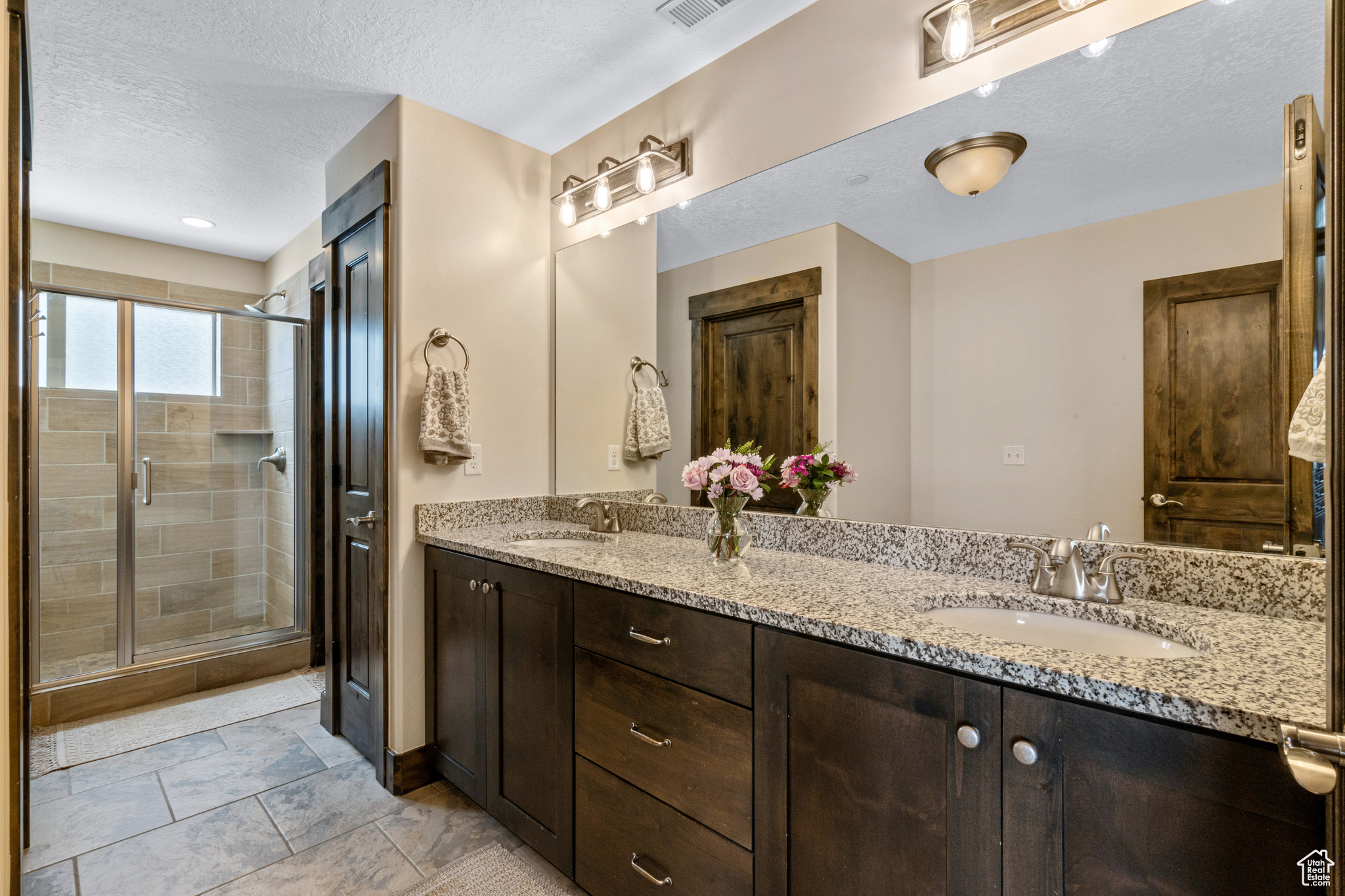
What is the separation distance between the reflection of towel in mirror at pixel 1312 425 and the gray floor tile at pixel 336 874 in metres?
2.14

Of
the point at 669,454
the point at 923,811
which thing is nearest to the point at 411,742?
the point at 669,454

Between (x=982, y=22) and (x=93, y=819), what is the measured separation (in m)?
3.42

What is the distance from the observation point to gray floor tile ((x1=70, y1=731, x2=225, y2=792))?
223 cm

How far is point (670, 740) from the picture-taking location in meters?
1.35

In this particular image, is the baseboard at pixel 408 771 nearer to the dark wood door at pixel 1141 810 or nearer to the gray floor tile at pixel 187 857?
the gray floor tile at pixel 187 857

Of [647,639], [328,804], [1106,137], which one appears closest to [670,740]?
[647,639]

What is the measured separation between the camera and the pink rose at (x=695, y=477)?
5.74ft

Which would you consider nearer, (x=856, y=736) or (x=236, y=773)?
(x=856, y=736)

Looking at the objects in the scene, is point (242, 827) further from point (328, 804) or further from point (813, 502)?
point (813, 502)

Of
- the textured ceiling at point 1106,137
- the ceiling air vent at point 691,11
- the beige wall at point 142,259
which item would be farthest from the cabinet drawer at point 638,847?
the beige wall at point 142,259

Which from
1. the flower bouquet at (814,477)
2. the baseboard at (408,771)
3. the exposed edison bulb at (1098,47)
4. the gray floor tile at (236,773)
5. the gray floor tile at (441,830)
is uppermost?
the exposed edison bulb at (1098,47)

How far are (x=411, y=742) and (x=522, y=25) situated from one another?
2.38m

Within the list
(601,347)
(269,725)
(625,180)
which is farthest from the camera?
(269,725)

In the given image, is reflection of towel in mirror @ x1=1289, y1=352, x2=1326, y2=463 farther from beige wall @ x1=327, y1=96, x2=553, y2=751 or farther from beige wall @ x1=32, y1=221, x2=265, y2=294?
beige wall @ x1=32, y1=221, x2=265, y2=294
